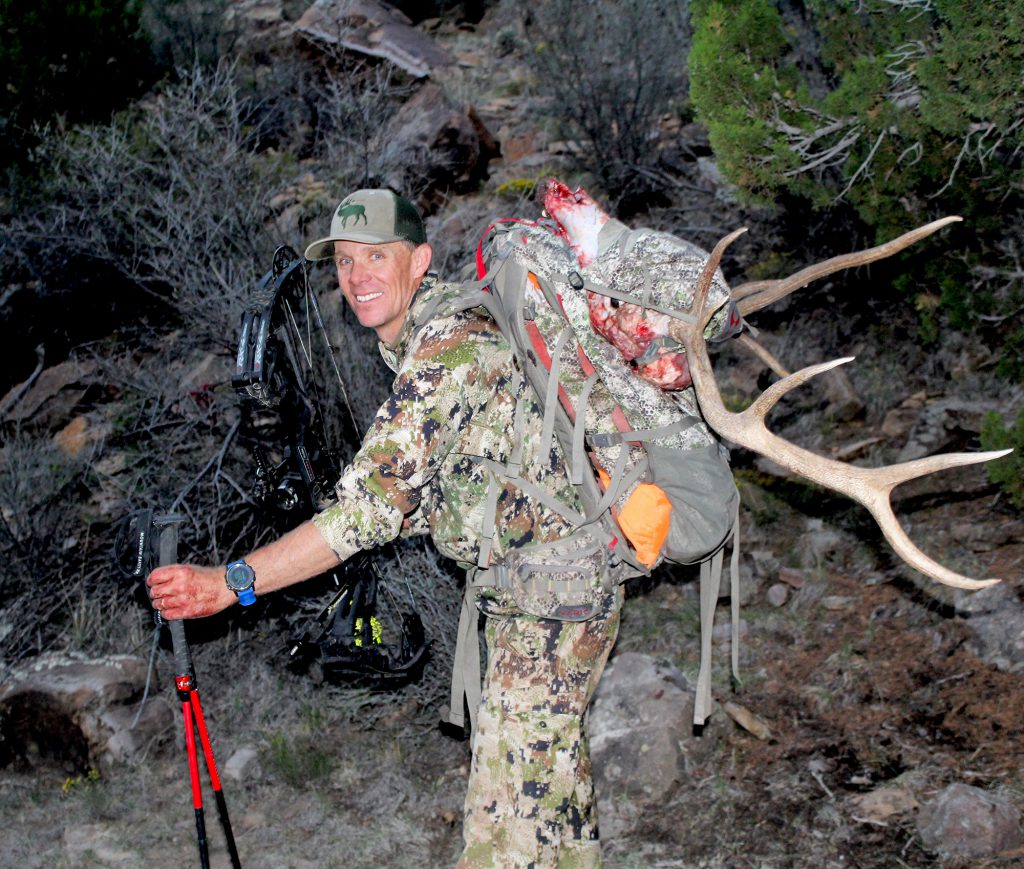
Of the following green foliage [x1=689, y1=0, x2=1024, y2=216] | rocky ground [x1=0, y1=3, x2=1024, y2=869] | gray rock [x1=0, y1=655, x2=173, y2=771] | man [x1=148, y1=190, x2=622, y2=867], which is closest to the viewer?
man [x1=148, y1=190, x2=622, y2=867]

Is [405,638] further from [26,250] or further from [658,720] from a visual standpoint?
[26,250]

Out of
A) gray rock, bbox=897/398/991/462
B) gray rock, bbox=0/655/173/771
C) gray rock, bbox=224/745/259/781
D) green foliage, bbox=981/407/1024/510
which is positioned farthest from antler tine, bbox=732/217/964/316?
gray rock, bbox=0/655/173/771

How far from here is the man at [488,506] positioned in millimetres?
2766

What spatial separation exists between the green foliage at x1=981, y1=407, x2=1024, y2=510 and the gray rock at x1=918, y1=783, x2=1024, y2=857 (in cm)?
192

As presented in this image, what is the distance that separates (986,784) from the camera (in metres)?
4.23

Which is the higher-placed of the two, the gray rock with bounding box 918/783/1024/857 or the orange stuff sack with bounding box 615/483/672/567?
the orange stuff sack with bounding box 615/483/672/567

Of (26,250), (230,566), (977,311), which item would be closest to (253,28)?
(26,250)

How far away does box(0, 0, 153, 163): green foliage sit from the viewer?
8.85 metres

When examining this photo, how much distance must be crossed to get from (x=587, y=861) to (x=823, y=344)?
617cm

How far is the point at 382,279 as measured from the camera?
3.13 m

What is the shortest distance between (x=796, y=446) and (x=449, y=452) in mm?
979

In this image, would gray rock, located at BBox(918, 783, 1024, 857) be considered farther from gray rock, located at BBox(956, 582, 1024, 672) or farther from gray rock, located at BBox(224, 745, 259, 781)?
gray rock, located at BBox(224, 745, 259, 781)

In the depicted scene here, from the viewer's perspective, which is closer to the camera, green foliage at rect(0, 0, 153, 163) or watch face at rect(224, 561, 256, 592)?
watch face at rect(224, 561, 256, 592)

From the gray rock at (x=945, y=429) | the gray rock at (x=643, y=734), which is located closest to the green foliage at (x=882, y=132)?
the gray rock at (x=945, y=429)
